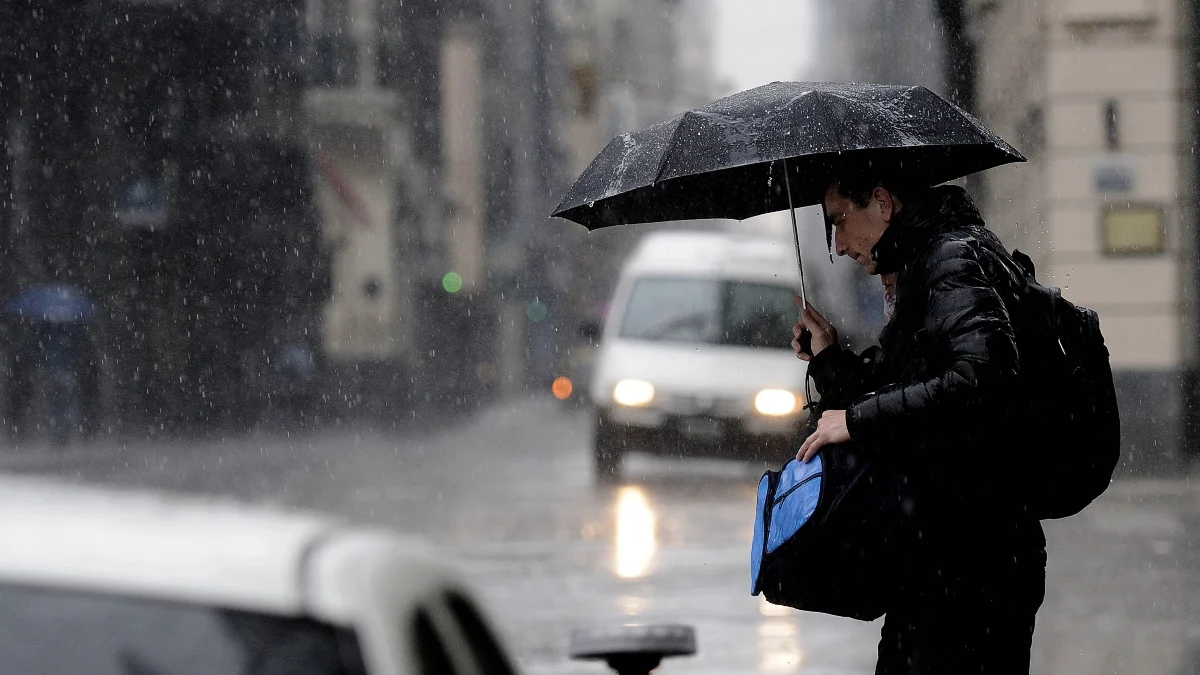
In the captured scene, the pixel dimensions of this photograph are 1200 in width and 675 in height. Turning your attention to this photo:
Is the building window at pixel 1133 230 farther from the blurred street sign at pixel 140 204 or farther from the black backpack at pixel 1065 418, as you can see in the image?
the blurred street sign at pixel 140 204

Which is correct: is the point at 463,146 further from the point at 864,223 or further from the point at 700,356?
the point at 864,223

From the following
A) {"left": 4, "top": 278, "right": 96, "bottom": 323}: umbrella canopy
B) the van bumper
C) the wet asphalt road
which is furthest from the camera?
{"left": 4, "top": 278, "right": 96, "bottom": 323}: umbrella canopy

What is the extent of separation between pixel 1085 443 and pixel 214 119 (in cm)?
2911

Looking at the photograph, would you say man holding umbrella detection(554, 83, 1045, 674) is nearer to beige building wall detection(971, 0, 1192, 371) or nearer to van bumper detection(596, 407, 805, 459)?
van bumper detection(596, 407, 805, 459)

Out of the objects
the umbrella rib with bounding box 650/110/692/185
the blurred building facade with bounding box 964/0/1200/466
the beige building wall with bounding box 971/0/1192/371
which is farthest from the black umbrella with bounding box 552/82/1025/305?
the beige building wall with bounding box 971/0/1192/371

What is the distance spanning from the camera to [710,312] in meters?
18.1

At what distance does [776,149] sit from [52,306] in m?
23.8

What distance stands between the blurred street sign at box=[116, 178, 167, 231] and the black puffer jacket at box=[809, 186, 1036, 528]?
85.0ft

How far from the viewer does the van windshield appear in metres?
17.6

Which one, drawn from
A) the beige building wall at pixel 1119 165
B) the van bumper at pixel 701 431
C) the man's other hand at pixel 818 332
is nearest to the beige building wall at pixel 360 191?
the van bumper at pixel 701 431

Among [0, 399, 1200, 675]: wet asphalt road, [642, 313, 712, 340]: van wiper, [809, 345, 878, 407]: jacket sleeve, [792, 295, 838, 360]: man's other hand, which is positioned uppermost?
[792, 295, 838, 360]: man's other hand

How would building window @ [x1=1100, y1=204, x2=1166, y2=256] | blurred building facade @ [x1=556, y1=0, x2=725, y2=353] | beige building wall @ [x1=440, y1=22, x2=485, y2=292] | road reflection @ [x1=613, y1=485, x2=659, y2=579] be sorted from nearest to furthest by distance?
road reflection @ [x1=613, y1=485, x2=659, y2=579] → building window @ [x1=1100, y1=204, x2=1166, y2=256] → beige building wall @ [x1=440, y1=22, x2=485, y2=292] → blurred building facade @ [x1=556, y1=0, x2=725, y2=353]

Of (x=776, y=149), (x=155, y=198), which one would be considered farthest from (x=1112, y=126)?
(x=155, y=198)

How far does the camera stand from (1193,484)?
51.4 ft
